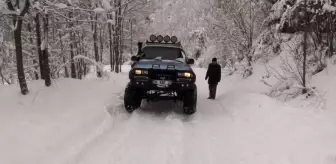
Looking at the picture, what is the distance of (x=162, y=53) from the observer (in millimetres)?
11148

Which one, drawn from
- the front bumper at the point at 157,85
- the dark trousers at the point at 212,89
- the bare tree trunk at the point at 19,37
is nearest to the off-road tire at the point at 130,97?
the front bumper at the point at 157,85

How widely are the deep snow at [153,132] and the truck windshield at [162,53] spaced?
64.3 inches

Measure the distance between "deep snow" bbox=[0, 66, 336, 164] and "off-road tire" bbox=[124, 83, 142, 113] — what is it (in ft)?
0.97

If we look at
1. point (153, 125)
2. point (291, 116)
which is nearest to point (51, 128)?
point (153, 125)

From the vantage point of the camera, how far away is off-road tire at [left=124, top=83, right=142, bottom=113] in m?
9.75

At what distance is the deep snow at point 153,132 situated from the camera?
6.32m

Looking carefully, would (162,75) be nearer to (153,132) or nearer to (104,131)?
(153,132)

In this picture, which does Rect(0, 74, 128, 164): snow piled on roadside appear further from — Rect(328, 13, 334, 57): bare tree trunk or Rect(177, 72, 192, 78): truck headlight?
Rect(328, 13, 334, 57): bare tree trunk

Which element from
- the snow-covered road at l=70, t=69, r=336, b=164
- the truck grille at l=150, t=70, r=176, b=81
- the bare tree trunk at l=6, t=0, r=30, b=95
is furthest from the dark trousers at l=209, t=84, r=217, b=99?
the bare tree trunk at l=6, t=0, r=30, b=95

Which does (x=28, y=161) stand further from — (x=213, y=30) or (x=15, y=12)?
(x=213, y=30)

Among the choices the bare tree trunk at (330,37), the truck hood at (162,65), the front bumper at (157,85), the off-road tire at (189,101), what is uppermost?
the bare tree trunk at (330,37)

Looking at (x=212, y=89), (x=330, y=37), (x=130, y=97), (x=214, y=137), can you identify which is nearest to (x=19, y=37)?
(x=130, y=97)

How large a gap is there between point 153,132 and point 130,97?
2.02m

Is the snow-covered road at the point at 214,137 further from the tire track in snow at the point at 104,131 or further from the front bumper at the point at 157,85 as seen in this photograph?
the front bumper at the point at 157,85
